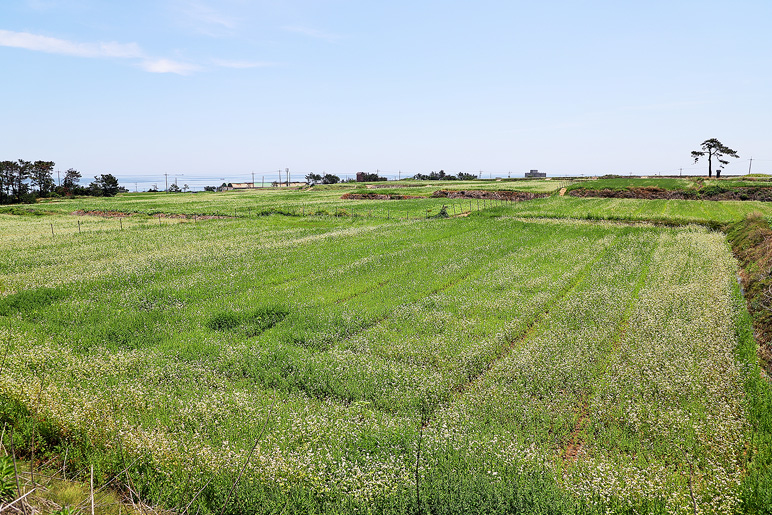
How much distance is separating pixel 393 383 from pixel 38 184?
111719mm

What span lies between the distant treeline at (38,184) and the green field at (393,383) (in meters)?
82.9

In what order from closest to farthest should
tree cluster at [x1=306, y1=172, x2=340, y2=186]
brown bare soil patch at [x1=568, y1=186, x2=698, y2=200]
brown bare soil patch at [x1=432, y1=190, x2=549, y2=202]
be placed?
brown bare soil patch at [x1=568, y1=186, x2=698, y2=200]
brown bare soil patch at [x1=432, y1=190, x2=549, y2=202]
tree cluster at [x1=306, y1=172, x2=340, y2=186]

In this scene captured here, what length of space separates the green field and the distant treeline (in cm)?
8288

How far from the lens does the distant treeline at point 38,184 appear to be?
80125mm

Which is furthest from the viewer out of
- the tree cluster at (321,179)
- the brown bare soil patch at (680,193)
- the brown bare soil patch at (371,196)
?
the tree cluster at (321,179)

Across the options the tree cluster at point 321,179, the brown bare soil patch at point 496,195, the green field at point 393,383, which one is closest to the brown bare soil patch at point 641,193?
the brown bare soil patch at point 496,195

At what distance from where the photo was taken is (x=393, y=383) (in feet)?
31.2

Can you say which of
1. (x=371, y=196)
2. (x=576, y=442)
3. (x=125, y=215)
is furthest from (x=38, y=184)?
(x=576, y=442)

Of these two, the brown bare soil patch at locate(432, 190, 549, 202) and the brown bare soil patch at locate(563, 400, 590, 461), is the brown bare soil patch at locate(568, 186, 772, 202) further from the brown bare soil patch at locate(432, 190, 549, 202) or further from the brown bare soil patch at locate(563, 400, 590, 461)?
the brown bare soil patch at locate(563, 400, 590, 461)

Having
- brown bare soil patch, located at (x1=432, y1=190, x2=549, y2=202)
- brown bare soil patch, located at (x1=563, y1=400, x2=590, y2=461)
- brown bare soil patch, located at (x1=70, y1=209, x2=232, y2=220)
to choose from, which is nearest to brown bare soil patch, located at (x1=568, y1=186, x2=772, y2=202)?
brown bare soil patch, located at (x1=432, y1=190, x2=549, y2=202)

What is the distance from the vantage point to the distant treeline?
80125 mm

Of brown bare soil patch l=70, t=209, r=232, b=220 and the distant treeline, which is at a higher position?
the distant treeline

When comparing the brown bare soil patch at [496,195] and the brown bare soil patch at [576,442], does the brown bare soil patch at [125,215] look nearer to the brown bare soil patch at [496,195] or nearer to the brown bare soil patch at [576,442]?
the brown bare soil patch at [496,195]

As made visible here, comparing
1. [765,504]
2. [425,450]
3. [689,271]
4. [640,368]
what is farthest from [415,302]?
[689,271]
